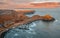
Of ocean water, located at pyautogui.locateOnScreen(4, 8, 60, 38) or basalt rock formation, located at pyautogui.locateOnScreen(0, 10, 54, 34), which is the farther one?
basalt rock formation, located at pyautogui.locateOnScreen(0, 10, 54, 34)

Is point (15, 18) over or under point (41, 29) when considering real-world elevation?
over

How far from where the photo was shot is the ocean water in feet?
13.6

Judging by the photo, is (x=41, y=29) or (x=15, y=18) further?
(x=15, y=18)

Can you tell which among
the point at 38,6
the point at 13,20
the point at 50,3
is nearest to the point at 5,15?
the point at 13,20

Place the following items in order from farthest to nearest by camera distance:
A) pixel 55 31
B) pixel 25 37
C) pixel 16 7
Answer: pixel 16 7
pixel 55 31
pixel 25 37

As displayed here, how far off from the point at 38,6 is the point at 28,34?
2.79ft

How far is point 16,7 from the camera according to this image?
4.65 metres

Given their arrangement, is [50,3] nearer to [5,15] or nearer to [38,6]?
[38,6]

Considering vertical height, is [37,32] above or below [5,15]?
below

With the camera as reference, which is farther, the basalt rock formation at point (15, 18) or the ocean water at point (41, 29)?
the basalt rock formation at point (15, 18)

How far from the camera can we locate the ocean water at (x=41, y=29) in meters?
4.16

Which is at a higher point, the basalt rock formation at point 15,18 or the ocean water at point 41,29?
the basalt rock formation at point 15,18

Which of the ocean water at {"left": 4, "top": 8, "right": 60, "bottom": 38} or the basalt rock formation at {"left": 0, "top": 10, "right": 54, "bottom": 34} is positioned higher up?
the basalt rock formation at {"left": 0, "top": 10, "right": 54, "bottom": 34}

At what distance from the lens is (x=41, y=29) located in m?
4.48
